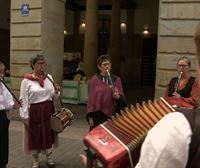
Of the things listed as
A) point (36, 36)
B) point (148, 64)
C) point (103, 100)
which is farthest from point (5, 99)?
point (148, 64)

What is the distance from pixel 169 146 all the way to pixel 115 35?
21.1 m

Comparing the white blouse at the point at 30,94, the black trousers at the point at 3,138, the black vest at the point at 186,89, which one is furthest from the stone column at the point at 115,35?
the black trousers at the point at 3,138

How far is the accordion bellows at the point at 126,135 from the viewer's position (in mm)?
1475

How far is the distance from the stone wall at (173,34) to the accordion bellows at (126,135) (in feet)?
24.6

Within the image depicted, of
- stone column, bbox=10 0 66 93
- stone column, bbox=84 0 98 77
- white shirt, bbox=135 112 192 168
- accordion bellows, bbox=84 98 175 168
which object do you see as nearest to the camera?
white shirt, bbox=135 112 192 168

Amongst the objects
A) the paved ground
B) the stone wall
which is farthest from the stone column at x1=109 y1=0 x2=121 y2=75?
the stone wall

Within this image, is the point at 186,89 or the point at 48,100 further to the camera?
the point at 48,100

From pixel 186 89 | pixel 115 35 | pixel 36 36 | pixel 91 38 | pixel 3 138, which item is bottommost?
pixel 3 138

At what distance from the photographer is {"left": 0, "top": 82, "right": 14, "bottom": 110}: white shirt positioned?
Answer: 19.7 ft

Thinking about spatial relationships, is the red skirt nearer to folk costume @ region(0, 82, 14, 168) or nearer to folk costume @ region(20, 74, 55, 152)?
folk costume @ region(20, 74, 55, 152)

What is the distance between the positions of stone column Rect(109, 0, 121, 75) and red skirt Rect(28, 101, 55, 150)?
50.8ft

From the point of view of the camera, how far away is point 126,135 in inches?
62.3

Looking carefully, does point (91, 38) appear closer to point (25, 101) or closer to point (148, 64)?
point (148, 64)

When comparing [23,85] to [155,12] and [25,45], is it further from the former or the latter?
[155,12]
